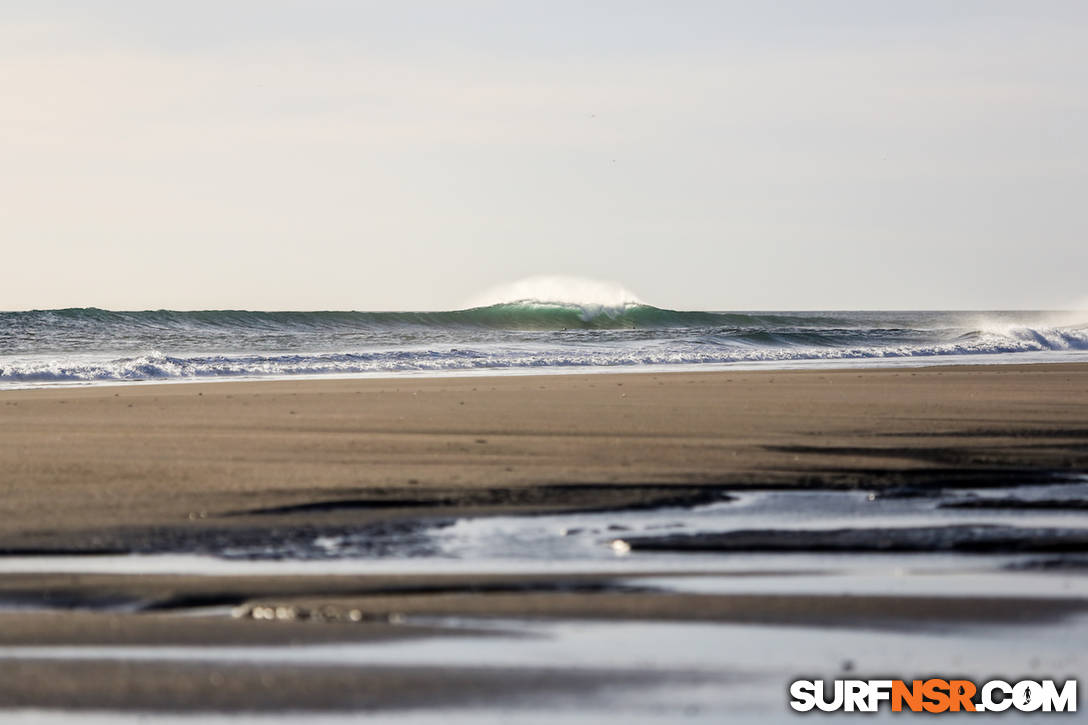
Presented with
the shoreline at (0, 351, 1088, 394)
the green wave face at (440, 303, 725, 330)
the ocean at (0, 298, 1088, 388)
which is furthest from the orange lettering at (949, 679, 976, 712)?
the green wave face at (440, 303, 725, 330)

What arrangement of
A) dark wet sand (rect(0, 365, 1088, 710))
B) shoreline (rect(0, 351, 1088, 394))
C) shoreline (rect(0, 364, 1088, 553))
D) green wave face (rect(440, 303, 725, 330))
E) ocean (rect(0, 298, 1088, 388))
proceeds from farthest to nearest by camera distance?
green wave face (rect(440, 303, 725, 330)) → ocean (rect(0, 298, 1088, 388)) → shoreline (rect(0, 351, 1088, 394)) → shoreline (rect(0, 364, 1088, 553)) → dark wet sand (rect(0, 365, 1088, 710))

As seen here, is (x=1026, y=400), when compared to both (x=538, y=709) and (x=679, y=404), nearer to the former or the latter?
(x=679, y=404)

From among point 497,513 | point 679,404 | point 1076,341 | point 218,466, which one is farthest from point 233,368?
point 1076,341

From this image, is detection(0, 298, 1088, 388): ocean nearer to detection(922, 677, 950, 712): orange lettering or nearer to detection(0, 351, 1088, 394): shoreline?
detection(0, 351, 1088, 394): shoreline

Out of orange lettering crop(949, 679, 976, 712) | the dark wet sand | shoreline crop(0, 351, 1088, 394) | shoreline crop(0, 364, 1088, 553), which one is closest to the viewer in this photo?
orange lettering crop(949, 679, 976, 712)

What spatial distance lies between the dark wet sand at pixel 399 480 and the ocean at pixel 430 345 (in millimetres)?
5698

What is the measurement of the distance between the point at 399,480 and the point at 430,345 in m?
22.2

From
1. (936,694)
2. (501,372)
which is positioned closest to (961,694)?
(936,694)

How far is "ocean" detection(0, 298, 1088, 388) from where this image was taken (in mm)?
19297

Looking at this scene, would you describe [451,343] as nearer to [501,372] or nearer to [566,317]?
[501,372]

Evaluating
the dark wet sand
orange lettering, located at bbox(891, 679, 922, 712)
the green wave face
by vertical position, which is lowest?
orange lettering, located at bbox(891, 679, 922, 712)

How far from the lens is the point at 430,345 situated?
2847 cm

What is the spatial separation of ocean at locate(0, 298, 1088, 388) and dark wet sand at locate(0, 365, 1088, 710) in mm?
5698

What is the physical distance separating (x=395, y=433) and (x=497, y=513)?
2.97 meters
